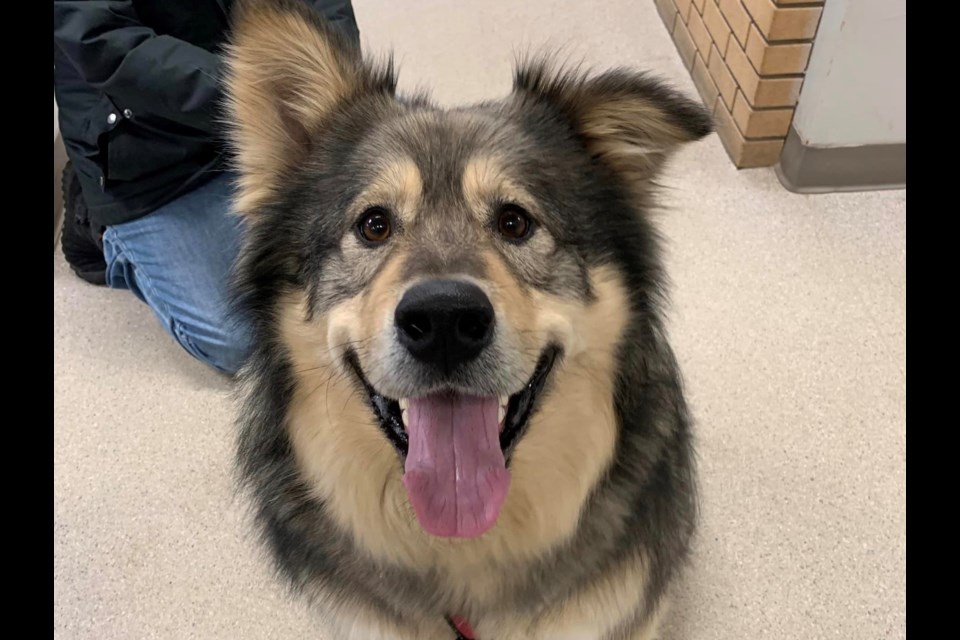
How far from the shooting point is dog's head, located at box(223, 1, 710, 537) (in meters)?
1.03

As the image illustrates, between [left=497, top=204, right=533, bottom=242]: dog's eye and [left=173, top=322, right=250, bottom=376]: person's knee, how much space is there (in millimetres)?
1024

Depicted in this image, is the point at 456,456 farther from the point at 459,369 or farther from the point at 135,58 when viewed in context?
the point at 135,58

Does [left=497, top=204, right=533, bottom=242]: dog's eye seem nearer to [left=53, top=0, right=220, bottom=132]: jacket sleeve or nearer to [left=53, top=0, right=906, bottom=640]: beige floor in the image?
[left=53, top=0, right=906, bottom=640]: beige floor

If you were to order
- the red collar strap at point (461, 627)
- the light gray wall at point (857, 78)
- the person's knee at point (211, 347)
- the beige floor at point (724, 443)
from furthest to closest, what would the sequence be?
1. the light gray wall at point (857, 78)
2. the person's knee at point (211, 347)
3. the beige floor at point (724, 443)
4. the red collar strap at point (461, 627)

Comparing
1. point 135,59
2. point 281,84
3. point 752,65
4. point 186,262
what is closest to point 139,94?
point 135,59

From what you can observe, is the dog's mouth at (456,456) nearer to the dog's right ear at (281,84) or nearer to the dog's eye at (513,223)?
the dog's eye at (513,223)

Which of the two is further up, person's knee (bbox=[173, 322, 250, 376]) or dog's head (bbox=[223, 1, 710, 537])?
dog's head (bbox=[223, 1, 710, 537])

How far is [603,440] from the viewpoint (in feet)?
3.84

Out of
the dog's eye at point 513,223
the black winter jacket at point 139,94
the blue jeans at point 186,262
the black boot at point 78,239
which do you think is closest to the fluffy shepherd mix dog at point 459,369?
the dog's eye at point 513,223

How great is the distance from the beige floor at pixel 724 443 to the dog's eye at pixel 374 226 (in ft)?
1.83

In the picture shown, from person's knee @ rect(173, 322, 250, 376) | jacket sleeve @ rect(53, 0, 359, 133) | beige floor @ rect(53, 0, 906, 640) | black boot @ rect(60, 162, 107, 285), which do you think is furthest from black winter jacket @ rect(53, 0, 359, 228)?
beige floor @ rect(53, 0, 906, 640)

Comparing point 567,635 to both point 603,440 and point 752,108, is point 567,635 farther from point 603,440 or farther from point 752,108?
point 752,108

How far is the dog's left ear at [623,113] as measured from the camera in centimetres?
113

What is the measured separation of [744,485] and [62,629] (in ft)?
5.00
